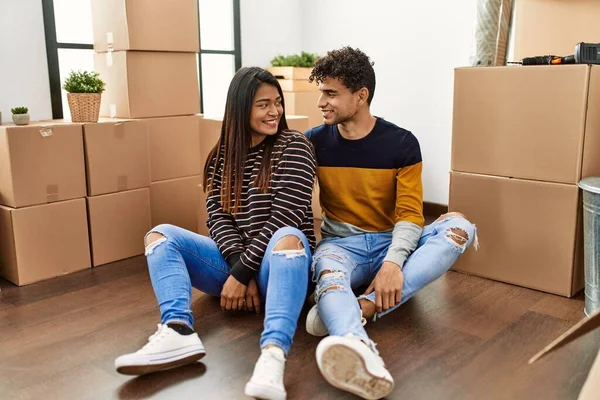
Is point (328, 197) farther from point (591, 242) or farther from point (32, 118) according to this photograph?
point (32, 118)

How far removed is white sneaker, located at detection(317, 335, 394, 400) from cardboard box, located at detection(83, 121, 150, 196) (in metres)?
1.48

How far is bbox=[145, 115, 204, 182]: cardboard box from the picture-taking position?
2.70 meters

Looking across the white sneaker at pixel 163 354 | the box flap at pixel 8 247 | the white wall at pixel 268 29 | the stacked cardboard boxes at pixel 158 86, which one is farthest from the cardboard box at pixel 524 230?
the white wall at pixel 268 29

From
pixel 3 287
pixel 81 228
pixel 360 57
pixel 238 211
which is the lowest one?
pixel 3 287

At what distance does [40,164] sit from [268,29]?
1.93 m

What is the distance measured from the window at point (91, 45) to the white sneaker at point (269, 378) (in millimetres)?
1938

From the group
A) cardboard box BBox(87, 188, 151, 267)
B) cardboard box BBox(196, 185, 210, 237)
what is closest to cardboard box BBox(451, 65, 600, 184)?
cardboard box BBox(196, 185, 210, 237)

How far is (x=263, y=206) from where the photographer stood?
1.73 meters

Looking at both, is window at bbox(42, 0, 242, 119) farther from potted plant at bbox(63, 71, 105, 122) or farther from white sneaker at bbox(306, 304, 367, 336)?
white sneaker at bbox(306, 304, 367, 336)

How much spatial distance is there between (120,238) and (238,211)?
923 mm

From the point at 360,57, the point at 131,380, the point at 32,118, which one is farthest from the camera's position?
the point at 32,118

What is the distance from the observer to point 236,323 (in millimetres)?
1800

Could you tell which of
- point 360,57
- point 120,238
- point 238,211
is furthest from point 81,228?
point 360,57

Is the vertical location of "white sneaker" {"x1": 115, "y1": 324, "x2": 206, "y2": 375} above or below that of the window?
below
